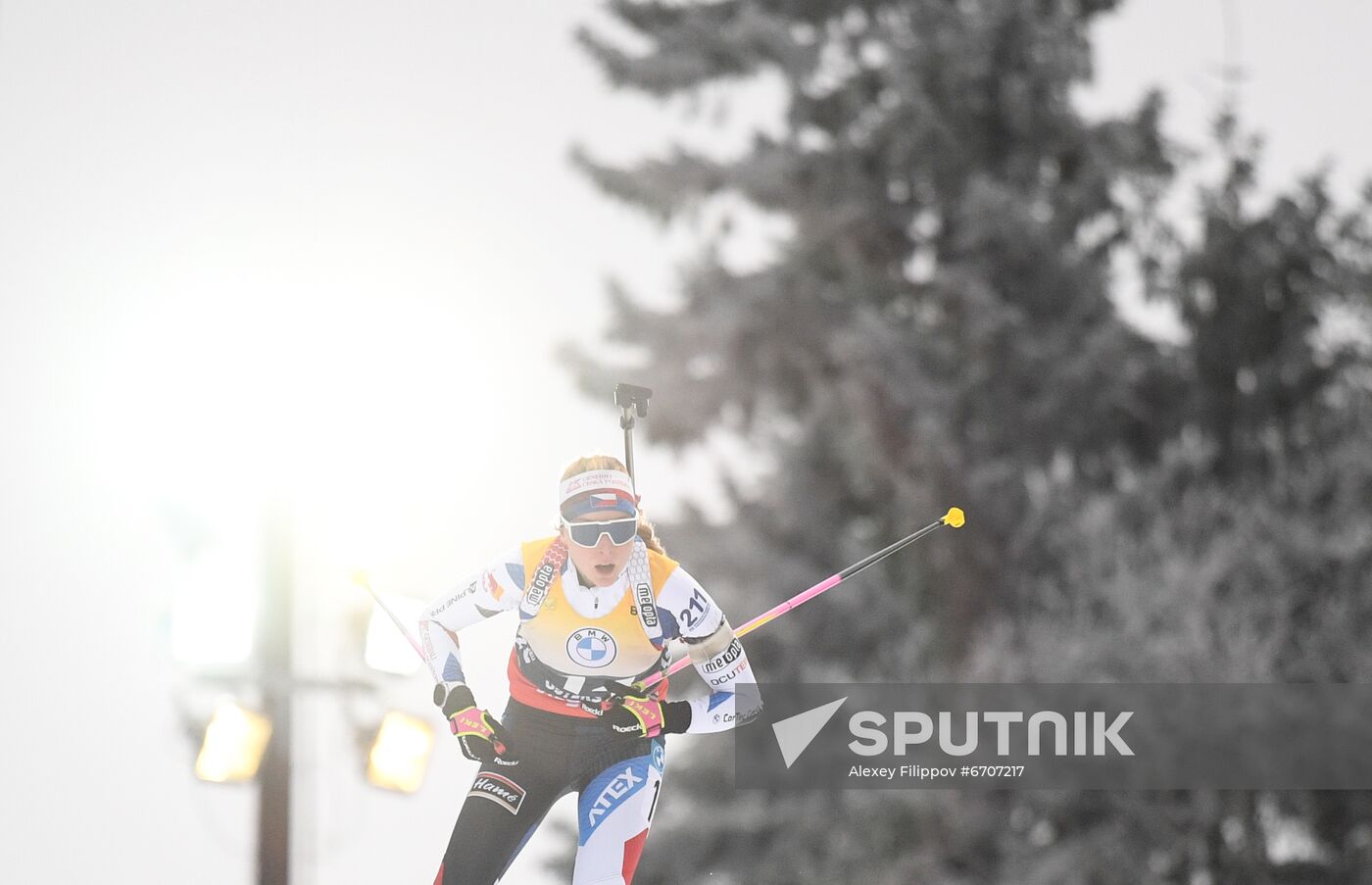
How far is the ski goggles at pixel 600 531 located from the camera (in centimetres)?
495

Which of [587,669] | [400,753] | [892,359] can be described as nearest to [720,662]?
[587,669]

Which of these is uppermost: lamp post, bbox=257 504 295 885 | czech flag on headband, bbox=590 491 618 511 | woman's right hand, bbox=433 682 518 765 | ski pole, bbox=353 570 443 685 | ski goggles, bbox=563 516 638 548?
lamp post, bbox=257 504 295 885

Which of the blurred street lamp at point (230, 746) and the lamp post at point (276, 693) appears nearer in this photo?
the blurred street lamp at point (230, 746)

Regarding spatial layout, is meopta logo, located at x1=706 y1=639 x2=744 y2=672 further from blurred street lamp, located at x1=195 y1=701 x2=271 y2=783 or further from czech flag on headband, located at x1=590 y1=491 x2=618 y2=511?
blurred street lamp, located at x1=195 y1=701 x2=271 y2=783

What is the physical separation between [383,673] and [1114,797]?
20043 mm

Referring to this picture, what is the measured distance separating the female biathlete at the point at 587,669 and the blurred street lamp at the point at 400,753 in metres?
1.38

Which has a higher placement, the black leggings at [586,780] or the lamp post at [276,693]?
the lamp post at [276,693]

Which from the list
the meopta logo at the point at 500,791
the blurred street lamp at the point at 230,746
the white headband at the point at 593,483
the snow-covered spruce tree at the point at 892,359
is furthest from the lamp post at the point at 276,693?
the snow-covered spruce tree at the point at 892,359

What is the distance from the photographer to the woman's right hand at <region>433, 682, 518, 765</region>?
4.91 metres

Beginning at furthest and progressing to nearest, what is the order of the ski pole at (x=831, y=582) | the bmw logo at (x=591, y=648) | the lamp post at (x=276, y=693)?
the lamp post at (x=276, y=693) → the bmw logo at (x=591, y=648) → the ski pole at (x=831, y=582)

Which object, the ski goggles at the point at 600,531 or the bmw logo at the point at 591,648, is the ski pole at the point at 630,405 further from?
the bmw logo at the point at 591,648

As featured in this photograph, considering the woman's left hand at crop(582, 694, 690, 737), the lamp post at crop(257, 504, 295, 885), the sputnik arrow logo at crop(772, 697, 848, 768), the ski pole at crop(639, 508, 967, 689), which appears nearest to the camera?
the ski pole at crop(639, 508, 967, 689)

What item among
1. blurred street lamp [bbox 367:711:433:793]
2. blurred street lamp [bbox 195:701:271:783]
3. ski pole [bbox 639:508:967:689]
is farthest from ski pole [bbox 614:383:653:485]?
blurred street lamp [bbox 195:701:271:783]

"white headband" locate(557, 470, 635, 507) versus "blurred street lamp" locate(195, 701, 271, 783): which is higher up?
"blurred street lamp" locate(195, 701, 271, 783)
